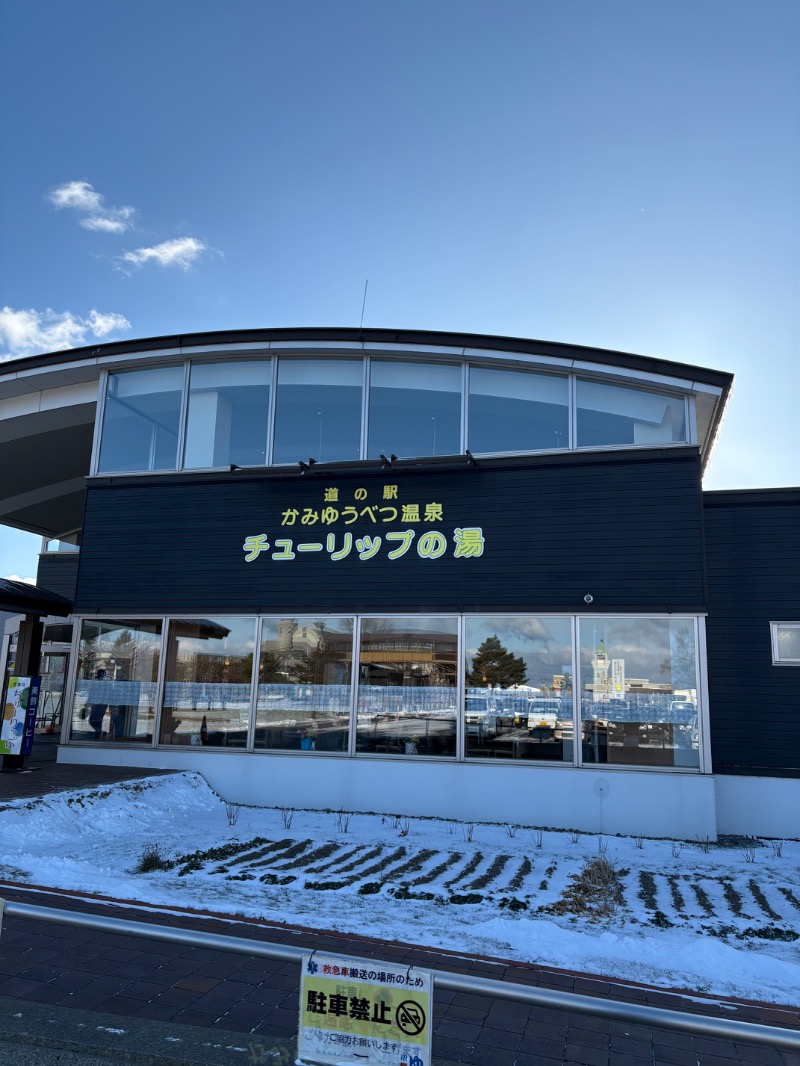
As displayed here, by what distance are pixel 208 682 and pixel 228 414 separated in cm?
435

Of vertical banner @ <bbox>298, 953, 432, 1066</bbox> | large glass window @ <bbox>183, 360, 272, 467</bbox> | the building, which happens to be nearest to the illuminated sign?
the building

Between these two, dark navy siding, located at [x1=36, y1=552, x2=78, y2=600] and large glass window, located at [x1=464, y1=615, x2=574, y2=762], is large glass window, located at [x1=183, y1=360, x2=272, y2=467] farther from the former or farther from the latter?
dark navy siding, located at [x1=36, y1=552, x2=78, y2=600]

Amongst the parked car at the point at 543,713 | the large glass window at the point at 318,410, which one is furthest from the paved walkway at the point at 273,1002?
the large glass window at the point at 318,410

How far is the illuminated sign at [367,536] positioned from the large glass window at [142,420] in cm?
238

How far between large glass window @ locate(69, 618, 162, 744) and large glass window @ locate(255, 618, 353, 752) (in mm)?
1889

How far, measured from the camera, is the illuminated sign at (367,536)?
11.8m

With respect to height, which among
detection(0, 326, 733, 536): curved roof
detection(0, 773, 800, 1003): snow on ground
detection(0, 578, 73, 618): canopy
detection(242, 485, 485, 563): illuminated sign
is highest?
detection(0, 326, 733, 536): curved roof

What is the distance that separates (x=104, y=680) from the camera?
1283 centimetres

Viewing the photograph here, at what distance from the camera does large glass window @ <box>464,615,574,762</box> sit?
11.0 metres

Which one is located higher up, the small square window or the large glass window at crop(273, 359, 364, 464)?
the large glass window at crop(273, 359, 364, 464)

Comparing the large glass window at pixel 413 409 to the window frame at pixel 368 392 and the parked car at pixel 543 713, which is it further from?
the parked car at pixel 543 713

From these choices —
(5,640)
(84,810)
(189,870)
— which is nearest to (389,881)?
(189,870)

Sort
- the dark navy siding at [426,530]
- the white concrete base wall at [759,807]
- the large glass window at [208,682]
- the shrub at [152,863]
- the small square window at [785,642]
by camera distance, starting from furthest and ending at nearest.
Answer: the large glass window at [208,682]
the small square window at [785,642]
the dark navy siding at [426,530]
the white concrete base wall at [759,807]
the shrub at [152,863]

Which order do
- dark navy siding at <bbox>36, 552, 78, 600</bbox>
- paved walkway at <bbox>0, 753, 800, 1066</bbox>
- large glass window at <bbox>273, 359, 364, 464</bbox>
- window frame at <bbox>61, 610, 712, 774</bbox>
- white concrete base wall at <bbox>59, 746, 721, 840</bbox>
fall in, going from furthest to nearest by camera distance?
1. dark navy siding at <bbox>36, 552, 78, 600</bbox>
2. large glass window at <bbox>273, 359, 364, 464</bbox>
3. window frame at <bbox>61, 610, 712, 774</bbox>
4. white concrete base wall at <bbox>59, 746, 721, 840</bbox>
5. paved walkway at <bbox>0, 753, 800, 1066</bbox>
